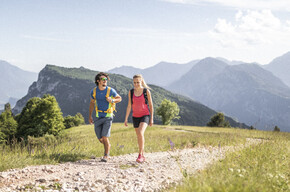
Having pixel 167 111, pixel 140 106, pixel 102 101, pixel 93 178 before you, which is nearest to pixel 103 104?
pixel 102 101

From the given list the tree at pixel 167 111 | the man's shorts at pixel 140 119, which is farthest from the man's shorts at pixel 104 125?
the tree at pixel 167 111

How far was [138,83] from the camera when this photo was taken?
741 centimetres

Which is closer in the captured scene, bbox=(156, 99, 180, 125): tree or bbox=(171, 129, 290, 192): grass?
bbox=(171, 129, 290, 192): grass

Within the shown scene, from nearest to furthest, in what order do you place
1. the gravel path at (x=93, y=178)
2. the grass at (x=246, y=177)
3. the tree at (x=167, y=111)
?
the grass at (x=246, y=177), the gravel path at (x=93, y=178), the tree at (x=167, y=111)

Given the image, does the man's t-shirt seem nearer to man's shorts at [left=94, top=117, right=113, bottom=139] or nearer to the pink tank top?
man's shorts at [left=94, top=117, right=113, bottom=139]

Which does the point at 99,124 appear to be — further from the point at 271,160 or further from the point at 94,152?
the point at 271,160

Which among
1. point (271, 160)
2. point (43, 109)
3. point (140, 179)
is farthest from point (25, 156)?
point (43, 109)

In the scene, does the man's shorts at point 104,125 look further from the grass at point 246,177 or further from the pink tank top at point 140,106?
the grass at point 246,177

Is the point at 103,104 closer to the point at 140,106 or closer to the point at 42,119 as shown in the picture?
the point at 140,106

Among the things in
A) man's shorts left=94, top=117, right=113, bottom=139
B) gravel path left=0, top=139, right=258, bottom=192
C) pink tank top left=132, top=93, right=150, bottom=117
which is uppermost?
pink tank top left=132, top=93, right=150, bottom=117

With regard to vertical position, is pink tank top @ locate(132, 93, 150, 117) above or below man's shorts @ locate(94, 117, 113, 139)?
above

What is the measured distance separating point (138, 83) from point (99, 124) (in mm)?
1782

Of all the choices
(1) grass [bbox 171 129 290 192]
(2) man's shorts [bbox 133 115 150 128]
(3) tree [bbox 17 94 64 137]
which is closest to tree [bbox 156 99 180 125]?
(3) tree [bbox 17 94 64 137]

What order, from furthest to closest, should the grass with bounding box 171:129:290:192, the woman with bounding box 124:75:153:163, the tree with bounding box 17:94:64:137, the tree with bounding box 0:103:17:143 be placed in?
the tree with bounding box 0:103:17:143 → the tree with bounding box 17:94:64:137 → the woman with bounding box 124:75:153:163 → the grass with bounding box 171:129:290:192
